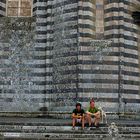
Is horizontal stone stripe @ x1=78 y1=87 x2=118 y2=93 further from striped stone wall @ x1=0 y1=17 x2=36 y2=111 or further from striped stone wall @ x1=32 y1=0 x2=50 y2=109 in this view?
striped stone wall @ x1=0 y1=17 x2=36 y2=111

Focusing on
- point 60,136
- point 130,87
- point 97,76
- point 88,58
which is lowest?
point 60,136

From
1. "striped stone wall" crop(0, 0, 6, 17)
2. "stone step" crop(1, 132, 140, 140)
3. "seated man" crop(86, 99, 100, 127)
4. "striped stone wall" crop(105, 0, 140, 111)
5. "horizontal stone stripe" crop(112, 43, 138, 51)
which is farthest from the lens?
"striped stone wall" crop(0, 0, 6, 17)

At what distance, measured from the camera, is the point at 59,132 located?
13383 mm

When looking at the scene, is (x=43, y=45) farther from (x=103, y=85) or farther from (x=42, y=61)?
(x=103, y=85)

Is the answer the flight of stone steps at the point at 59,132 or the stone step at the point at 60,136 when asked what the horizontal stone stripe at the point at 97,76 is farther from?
the stone step at the point at 60,136

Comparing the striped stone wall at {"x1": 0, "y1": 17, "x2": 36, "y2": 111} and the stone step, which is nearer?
the stone step

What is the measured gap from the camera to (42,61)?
19.3 metres

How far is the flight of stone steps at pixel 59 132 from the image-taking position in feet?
42.0

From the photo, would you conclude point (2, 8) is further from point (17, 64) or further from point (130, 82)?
point (130, 82)

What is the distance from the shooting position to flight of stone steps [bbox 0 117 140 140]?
42.0 feet

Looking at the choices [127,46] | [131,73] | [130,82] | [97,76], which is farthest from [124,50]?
[97,76]

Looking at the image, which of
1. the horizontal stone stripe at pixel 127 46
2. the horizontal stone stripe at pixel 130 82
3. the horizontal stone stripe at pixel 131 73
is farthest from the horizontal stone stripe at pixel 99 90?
the horizontal stone stripe at pixel 127 46

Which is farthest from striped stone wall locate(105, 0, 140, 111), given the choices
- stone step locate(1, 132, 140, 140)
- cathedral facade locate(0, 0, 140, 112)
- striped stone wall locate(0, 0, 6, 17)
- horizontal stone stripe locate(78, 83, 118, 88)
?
striped stone wall locate(0, 0, 6, 17)

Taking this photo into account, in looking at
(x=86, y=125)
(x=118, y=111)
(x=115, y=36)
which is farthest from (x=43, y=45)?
(x=86, y=125)
